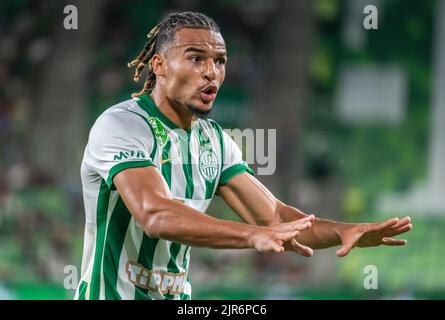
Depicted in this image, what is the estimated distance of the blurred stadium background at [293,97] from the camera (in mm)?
9867

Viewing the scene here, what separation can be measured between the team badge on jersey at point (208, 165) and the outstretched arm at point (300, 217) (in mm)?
126

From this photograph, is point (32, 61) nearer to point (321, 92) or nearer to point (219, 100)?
point (219, 100)

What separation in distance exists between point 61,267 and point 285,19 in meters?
3.62

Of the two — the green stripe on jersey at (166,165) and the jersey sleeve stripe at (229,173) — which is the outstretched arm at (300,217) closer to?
the jersey sleeve stripe at (229,173)

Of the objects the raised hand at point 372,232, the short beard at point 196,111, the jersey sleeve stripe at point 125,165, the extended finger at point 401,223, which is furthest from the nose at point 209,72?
the extended finger at point 401,223

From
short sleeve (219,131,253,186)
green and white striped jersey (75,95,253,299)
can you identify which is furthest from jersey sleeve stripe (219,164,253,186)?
green and white striped jersey (75,95,253,299)

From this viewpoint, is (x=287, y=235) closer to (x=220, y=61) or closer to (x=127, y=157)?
(x=127, y=157)

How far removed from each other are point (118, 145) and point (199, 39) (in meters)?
0.59

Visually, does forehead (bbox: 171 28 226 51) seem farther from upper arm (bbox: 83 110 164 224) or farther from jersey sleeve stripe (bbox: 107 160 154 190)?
jersey sleeve stripe (bbox: 107 160 154 190)

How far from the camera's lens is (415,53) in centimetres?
1039

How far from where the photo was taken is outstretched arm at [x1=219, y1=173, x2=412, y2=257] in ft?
12.0

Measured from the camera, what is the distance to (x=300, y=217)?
4055mm

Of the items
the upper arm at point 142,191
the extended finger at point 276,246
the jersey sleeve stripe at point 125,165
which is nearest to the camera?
the extended finger at point 276,246
